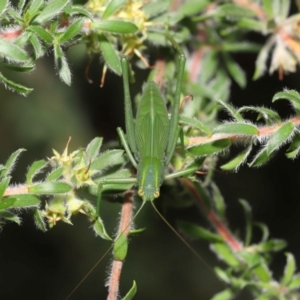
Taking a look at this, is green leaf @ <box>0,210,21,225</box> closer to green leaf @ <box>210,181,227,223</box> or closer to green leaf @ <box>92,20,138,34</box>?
green leaf @ <box>92,20,138,34</box>

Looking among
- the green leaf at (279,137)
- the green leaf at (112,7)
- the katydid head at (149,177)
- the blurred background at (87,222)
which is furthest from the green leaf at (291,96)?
the blurred background at (87,222)

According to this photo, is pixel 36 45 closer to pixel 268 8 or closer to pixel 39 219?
pixel 39 219

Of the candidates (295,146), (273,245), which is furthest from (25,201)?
(273,245)

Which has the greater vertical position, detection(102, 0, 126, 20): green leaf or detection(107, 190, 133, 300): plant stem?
detection(102, 0, 126, 20): green leaf

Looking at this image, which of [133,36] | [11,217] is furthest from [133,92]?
[11,217]

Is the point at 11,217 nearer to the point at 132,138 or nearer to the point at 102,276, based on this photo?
the point at 132,138

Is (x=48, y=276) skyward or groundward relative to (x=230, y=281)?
groundward

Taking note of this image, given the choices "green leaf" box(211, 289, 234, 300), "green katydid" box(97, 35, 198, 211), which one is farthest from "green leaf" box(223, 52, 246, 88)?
"green leaf" box(211, 289, 234, 300)
